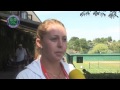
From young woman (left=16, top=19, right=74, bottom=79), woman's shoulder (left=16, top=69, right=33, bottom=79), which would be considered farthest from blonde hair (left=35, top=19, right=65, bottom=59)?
woman's shoulder (left=16, top=69, right=33, bottom=79)

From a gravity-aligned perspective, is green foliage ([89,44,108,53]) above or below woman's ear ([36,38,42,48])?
below

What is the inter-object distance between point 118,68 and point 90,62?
14.2 inches

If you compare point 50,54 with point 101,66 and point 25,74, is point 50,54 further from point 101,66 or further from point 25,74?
point 101,66

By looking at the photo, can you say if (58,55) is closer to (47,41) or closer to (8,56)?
(47,41)

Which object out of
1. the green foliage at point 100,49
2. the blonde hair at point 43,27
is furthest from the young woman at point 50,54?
the green foliage at point 100,49

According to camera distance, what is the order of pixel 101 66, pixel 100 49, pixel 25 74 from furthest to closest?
pixel 101 66 < pixel 100 49 < pixel 25 74

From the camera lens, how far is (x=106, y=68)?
3.93m

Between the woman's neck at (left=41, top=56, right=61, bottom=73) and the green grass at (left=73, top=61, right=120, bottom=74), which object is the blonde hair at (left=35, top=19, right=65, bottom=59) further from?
the green grass at (left=73, top=61, right=120, bottom=74)

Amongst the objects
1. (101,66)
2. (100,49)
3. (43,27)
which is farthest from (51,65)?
(101,66)

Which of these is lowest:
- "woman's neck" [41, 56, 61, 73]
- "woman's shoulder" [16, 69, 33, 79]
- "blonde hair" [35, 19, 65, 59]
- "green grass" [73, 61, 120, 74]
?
"green grass" [73, 61, 120, 74]

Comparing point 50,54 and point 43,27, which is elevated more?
point 43,27
